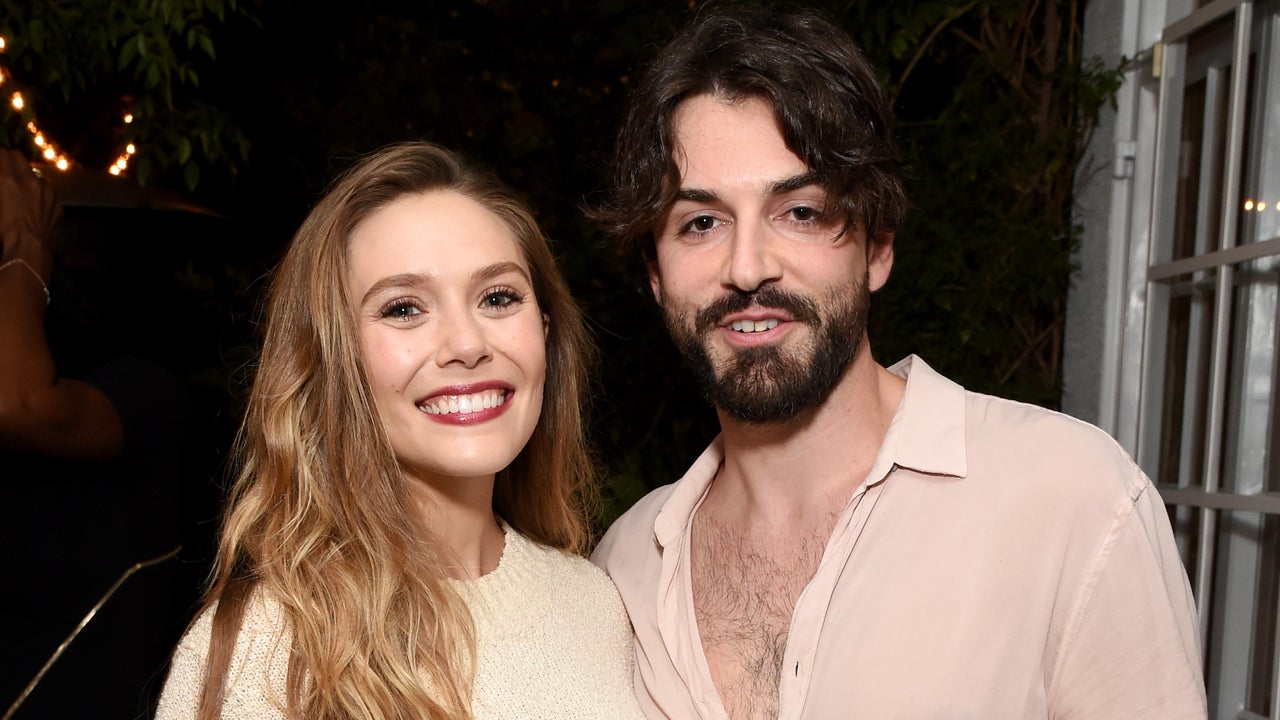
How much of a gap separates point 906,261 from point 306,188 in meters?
2.86

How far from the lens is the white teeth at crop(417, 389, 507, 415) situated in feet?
5.84

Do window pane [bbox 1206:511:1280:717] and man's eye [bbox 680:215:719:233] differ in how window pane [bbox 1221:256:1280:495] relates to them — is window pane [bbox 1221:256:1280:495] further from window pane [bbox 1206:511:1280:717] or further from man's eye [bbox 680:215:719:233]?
man's eye [bbox 680:215:719:233]

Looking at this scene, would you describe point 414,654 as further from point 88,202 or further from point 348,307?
point 88,202

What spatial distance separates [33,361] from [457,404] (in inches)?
37.9

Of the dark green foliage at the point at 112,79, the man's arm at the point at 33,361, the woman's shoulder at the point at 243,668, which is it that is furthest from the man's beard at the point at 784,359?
the dark green foliage at the point at 112,79

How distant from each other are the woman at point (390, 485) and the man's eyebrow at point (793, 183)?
47 centimetres

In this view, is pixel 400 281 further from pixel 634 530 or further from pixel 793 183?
pixel 634 530

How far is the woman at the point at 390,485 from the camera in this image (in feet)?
5.43

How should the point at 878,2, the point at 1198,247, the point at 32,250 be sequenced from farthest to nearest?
1. the point at 878,2
2. the point at 1198,247
3. the point at 32,250

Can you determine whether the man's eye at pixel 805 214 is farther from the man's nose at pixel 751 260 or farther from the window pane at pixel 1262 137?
the window pane at pixel 1262 137

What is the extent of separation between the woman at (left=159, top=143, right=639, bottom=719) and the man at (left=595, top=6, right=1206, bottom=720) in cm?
27

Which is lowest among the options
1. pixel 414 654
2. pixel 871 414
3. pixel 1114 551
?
pixel 414 654

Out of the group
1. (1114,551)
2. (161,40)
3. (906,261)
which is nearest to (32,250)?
(161,40)

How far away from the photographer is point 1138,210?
3062mm
